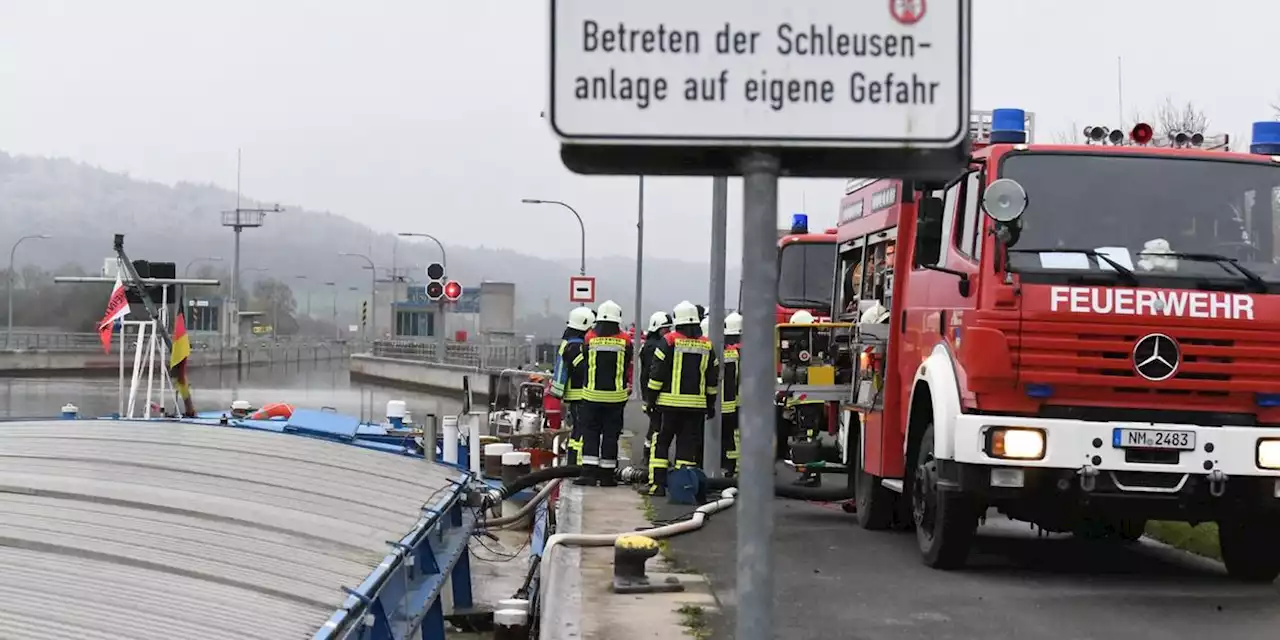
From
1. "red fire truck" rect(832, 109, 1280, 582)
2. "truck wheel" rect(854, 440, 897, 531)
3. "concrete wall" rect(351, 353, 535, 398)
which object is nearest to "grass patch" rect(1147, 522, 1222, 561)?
"red fire truck" rect(832, 109, 1280, 582)

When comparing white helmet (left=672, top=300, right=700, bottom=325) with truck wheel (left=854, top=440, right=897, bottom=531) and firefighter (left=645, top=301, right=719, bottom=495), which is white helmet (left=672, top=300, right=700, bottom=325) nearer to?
firefighter (left=645, top=301, right=719, bottom=495)

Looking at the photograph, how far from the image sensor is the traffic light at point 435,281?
27.0m

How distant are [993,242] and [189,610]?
5.13 m

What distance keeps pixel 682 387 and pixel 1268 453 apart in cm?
596

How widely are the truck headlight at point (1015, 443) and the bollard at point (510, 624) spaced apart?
10.8ft

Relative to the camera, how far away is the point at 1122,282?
748cm

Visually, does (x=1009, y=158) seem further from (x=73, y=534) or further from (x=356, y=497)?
(x=73, y=534)

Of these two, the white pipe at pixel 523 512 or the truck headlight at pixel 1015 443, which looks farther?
the white pipe at pixel 523 512

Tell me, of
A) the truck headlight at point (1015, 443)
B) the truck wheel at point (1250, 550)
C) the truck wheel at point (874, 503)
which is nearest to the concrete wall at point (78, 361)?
the truck wheel at point (874, 503)

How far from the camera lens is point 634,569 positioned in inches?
310

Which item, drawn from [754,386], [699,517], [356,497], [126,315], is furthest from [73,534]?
[126,315]

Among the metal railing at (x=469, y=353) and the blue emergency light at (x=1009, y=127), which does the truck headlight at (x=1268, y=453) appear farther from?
the metal railing at (x=469, y=353)

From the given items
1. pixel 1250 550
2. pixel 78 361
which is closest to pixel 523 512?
pixel 1250 550

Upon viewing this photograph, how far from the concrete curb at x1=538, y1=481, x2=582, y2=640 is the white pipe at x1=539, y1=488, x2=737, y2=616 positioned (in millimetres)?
29
